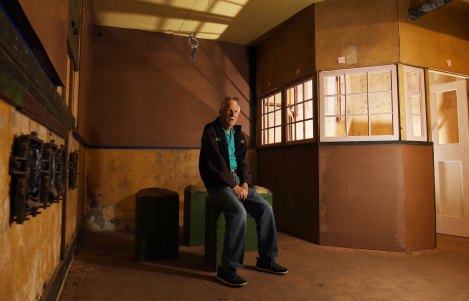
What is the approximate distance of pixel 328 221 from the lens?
3.54m

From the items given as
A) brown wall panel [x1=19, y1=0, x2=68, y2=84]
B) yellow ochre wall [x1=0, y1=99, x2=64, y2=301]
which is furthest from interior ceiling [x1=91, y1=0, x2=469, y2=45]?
yellow ochre wall [x1=0, y1=99, x2=64, y2=301]

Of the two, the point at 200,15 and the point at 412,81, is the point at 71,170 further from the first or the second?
the point at 412,81

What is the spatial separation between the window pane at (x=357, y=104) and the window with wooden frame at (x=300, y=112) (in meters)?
1.41

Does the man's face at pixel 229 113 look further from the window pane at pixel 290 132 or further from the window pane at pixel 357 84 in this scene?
the window pane at pixel 357 84

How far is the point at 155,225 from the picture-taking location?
9.17ft

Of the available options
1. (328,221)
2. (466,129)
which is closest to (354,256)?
(328,221)

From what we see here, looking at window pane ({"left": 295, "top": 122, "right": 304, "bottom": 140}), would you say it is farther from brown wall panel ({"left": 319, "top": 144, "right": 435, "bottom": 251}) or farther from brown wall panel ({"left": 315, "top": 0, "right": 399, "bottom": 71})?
brown wall panel ({"left": 315, "top": 0, "right": 399, "bottom": 71})

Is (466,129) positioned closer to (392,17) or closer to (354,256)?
(392,17)

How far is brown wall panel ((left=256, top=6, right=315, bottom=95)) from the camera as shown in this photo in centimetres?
384

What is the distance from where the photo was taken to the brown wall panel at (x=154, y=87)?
14.4ft

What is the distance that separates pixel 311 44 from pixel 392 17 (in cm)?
89

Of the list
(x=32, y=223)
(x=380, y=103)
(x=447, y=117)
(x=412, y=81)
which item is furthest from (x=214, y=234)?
(x=447, y=117)

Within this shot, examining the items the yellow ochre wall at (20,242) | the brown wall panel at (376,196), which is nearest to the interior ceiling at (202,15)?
the brown wall panel at (376,196)

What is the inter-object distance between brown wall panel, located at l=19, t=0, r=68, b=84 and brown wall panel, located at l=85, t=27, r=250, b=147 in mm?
2566
